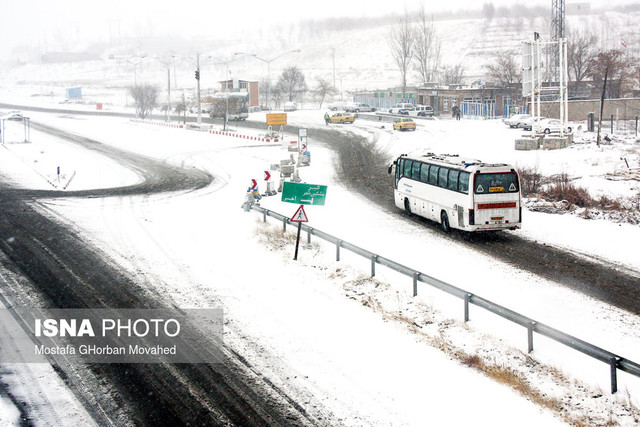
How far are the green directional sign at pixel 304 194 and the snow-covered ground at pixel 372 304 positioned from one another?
180 centimetres

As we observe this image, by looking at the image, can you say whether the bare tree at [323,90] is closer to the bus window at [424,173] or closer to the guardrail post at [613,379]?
the bus window at [424,173]

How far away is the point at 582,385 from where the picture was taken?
1149 centimetres

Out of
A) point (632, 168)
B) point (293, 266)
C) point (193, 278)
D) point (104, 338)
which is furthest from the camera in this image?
point (632, 168)

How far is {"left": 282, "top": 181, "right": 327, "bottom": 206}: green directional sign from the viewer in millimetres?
19281

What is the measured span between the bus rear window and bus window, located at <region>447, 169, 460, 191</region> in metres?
1.07

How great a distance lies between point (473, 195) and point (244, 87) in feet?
258

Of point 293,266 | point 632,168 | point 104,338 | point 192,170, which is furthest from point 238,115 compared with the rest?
point 104,338

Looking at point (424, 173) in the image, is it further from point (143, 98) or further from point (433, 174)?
point (143, 98)

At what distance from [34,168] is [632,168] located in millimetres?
35034

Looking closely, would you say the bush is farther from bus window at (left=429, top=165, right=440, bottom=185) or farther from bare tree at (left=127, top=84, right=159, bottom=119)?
bare tree at (left=127, top=84, right=159, bottom=119)

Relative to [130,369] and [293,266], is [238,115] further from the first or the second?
[130,369]

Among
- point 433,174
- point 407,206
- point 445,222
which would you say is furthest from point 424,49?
point 445,222

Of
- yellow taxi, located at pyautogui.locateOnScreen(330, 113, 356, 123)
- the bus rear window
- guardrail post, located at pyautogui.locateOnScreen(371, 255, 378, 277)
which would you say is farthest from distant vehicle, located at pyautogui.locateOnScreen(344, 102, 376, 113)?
guardrail post, located at pyautogui.locateOnScreen(371, 255, 378, 277)

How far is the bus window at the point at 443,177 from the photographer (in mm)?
23594
